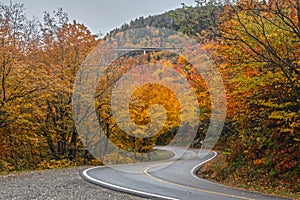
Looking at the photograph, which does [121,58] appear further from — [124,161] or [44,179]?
[44,179]

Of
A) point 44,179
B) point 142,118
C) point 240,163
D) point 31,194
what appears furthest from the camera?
→ point 142,118

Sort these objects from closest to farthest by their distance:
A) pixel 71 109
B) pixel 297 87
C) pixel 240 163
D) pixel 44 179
→ pixel 297 87 < pixel 44 179 < pixel 240 163 < pixel 71 109

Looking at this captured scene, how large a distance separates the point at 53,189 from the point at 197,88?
→ 1637cm

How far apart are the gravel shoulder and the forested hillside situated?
214 inches

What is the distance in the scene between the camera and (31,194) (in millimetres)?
11320

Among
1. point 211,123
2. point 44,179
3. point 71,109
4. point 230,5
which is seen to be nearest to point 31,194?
point 44,179

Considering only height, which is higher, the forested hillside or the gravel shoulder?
the forested hillside

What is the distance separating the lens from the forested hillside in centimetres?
1080

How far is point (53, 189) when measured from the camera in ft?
40.8

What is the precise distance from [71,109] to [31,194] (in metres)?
13.3

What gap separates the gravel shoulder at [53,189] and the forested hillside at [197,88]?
17.8ft

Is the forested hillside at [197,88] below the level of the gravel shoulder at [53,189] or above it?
above

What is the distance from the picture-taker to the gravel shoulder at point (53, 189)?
36.0 ft

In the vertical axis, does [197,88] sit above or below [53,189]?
above
